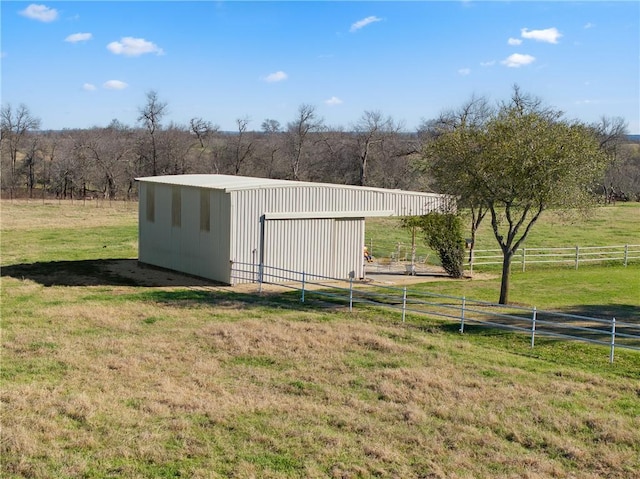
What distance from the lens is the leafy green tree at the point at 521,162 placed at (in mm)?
19875

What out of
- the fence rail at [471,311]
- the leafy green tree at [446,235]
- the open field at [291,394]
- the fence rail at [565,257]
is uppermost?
the leafy green tree at [446,235]

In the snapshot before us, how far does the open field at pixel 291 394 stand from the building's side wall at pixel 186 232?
259 cm

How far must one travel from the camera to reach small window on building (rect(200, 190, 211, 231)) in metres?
24.8

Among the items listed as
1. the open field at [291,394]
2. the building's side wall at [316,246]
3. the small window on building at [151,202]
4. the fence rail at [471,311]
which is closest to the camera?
the open field at [291,394]

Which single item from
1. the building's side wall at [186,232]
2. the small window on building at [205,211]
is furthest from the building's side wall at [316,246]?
the small window on building at [205,211]

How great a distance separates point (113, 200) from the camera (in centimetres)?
6494

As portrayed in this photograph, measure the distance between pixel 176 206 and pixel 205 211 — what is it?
2.34 m

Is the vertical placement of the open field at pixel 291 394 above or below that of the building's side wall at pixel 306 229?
below

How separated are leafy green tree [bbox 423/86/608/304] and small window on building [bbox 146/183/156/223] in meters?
12.1

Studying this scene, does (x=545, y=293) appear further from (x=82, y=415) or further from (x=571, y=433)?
(x=82, y=415)

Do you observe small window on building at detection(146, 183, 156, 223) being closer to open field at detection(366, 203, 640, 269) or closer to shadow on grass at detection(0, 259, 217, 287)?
shadow on grass at detection(0, 259, 217, 287)

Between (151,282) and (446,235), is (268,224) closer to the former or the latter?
(151,282)

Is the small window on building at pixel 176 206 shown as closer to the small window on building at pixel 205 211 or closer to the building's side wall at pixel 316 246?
the small window on building at pixel 205 211

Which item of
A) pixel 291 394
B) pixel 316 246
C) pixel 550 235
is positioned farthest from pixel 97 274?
pixel 550 235
